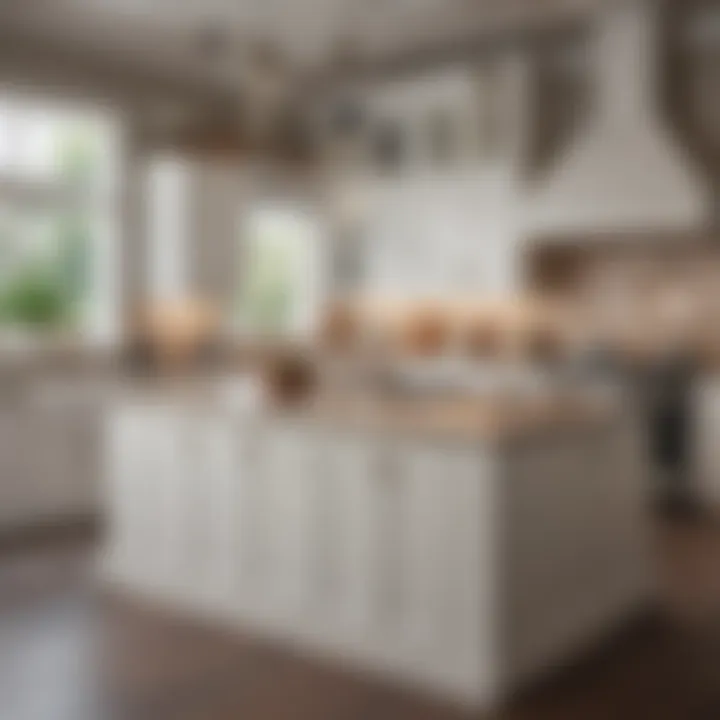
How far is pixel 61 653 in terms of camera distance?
4.12 metres

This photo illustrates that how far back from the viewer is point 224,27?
21.2 ft

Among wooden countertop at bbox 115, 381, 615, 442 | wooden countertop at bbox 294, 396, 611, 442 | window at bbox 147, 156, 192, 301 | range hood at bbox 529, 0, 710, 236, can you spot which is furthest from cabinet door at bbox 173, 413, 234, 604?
range hood at bbox 529, 0, 710, 236

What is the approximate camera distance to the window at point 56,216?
685 cm

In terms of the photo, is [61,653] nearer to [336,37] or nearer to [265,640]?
[265,640]

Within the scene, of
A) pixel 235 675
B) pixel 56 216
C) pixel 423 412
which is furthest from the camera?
pixel 56 216

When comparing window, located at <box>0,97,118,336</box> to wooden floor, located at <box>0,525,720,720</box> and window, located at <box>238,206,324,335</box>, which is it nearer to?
window, located at <box>238,206,324,335</box>

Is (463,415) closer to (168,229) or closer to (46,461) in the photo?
(46,461)

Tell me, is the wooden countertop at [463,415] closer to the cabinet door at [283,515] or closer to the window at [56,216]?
the cabinet door at [283,515]

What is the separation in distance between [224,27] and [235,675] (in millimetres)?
4149

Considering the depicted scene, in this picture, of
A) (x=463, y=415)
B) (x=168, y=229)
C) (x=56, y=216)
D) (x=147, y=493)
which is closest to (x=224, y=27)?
(x=168, y=229)

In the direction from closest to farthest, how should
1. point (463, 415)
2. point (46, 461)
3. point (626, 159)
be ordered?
1. point (463, 415)
2. point (46, 461)
3. point (626, 159)

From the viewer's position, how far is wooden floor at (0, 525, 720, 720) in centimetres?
355

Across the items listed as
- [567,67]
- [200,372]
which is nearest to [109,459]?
[200,372]

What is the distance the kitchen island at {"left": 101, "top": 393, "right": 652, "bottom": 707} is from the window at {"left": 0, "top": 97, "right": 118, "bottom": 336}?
2.16 m
